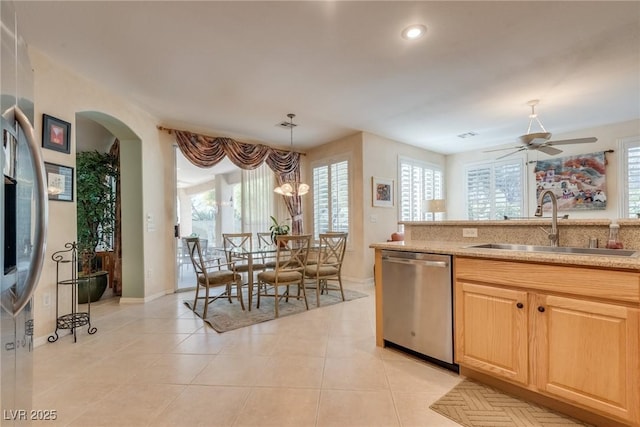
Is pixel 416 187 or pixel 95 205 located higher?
pixel 416 187

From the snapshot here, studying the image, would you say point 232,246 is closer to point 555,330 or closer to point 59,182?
point 59,182

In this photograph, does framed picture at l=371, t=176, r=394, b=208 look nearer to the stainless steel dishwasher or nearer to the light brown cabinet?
the stainless steel dishwasher

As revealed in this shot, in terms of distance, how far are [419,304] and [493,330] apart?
52 cm

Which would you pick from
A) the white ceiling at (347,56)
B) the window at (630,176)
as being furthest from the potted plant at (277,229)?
the window at (630,176)

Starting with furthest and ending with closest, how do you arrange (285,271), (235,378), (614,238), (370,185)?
(370,185) → (285,271) → (235,378) → (614,238)

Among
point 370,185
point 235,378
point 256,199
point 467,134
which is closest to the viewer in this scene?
point 235,378

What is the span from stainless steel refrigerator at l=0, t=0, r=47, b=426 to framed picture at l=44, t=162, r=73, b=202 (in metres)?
2.14

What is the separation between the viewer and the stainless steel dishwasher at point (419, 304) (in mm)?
2043

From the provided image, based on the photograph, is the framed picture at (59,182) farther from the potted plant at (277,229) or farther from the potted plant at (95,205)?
the potted plant at (277,229)

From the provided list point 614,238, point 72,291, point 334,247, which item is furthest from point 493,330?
point 72,291

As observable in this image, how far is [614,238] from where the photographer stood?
172 cm

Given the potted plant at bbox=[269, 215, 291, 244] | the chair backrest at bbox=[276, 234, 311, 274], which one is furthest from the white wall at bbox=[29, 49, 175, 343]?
the chair backrest at bbox=[276, 234, 311, 274]

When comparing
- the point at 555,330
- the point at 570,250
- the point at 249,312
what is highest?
the point at 570,250

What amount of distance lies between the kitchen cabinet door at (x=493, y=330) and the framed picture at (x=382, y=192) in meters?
3.31
